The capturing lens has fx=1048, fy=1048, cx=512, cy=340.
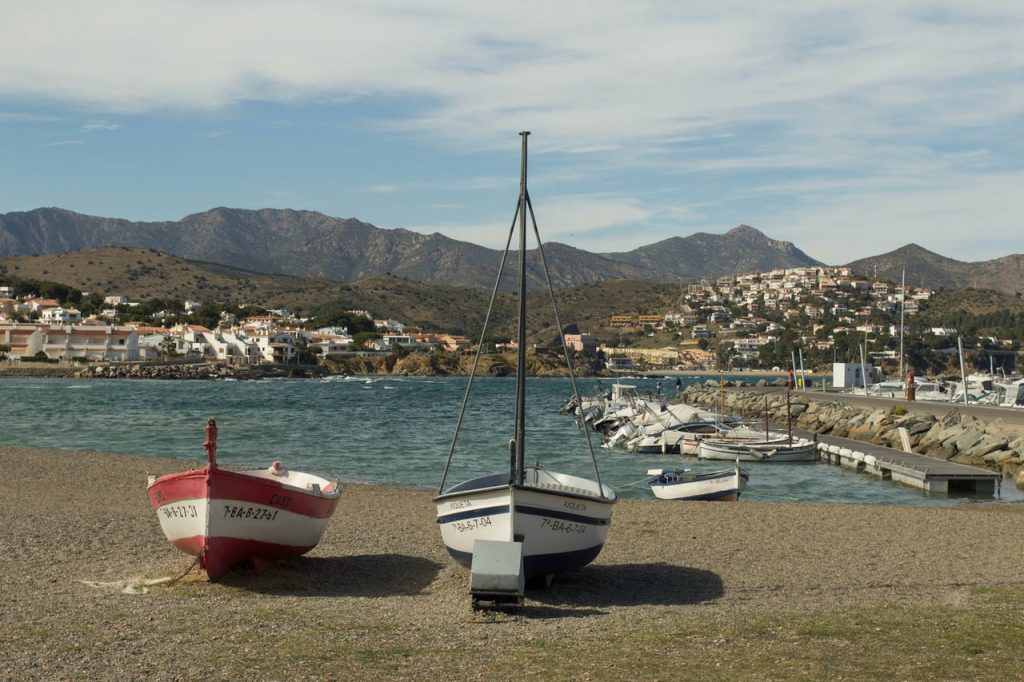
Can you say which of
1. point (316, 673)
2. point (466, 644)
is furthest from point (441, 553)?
point (316, 673)

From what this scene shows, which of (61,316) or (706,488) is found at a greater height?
(61,316)

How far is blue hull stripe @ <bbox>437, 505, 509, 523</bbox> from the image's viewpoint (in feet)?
41.5

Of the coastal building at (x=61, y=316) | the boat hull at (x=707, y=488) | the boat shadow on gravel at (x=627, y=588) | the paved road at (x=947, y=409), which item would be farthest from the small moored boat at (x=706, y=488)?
the coastal building at (x=61, y=316)

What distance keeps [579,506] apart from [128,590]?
5.55m

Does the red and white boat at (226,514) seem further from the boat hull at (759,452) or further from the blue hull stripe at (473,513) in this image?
the boat hull at (759,452)

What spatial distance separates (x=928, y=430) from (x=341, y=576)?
114 ft

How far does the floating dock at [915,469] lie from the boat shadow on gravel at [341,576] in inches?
757

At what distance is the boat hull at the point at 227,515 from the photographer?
42.7 ft

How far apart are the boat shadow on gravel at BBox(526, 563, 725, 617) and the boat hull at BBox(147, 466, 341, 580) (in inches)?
133

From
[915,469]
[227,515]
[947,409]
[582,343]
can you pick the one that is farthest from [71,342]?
[227,515]

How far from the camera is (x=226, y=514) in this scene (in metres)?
13.1

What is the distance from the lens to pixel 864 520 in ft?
66.5

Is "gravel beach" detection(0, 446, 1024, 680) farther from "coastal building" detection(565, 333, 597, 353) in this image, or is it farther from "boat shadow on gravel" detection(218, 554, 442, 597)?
"coastal building" detection(565, 333, 597, 353)

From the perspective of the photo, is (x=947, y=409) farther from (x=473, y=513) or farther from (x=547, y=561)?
(x=473, y=513)
